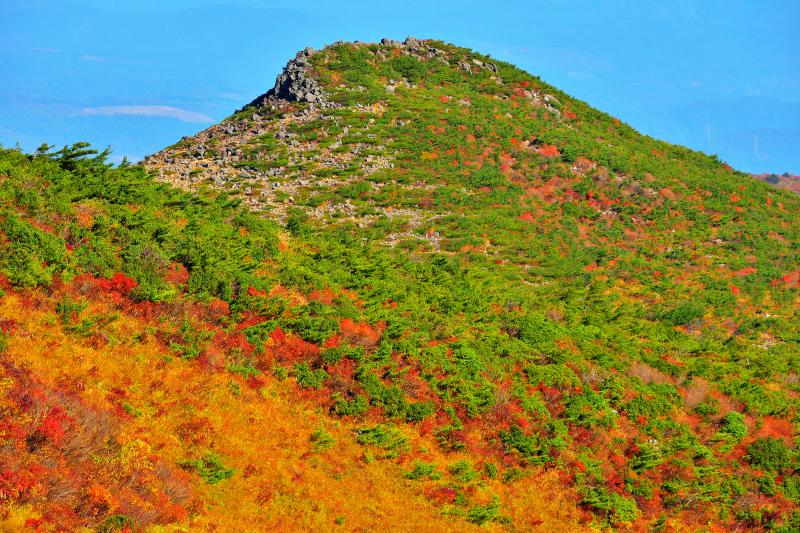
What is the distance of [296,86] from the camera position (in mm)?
57906

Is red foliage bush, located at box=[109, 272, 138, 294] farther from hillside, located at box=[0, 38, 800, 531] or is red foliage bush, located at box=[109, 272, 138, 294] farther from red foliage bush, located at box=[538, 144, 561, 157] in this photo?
red foliage bush, located at box=[538, 144, 561, 157]

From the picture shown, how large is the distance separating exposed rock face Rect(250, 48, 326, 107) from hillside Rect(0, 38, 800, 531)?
1530cm

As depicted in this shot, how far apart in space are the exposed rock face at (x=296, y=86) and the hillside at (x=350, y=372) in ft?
50.2

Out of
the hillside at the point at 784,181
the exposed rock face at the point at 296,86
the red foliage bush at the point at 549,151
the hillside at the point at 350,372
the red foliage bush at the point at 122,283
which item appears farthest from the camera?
the hillside at the point at 784,181

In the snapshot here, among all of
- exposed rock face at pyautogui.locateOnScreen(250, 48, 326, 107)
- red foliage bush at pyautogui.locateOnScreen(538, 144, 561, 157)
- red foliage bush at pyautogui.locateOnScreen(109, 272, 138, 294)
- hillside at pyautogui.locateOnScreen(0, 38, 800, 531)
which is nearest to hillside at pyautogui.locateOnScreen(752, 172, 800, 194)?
red foliage bush at pyautogui.locateOnScreen(538, 144, 561, 157)

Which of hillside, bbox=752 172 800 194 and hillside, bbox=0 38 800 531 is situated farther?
hillside, bbox=752 172 800 194

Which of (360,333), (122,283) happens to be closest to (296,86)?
(360,333)

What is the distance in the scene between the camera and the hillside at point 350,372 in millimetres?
13156

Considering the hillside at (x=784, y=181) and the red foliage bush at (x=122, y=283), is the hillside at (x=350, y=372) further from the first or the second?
the hillside at (x=784, y=181)

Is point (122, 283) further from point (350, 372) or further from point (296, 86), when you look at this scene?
point (296, 86)

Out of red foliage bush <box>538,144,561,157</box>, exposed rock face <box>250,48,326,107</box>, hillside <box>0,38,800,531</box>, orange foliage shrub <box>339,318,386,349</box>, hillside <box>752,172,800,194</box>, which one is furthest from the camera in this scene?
hillside <box>752,172,800,194</box>

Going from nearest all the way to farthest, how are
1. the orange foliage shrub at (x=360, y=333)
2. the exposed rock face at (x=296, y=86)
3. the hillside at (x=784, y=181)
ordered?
the orange foliage shrub at (x=360, y=333), the exposed rock face at (x=296, y=86), the hillside at (x=784, y=181)

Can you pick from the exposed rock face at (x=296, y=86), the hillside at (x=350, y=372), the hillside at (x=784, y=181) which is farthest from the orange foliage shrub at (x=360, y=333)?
the hillside at (x=784, y=181)

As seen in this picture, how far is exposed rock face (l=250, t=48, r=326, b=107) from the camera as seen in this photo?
5672cm
